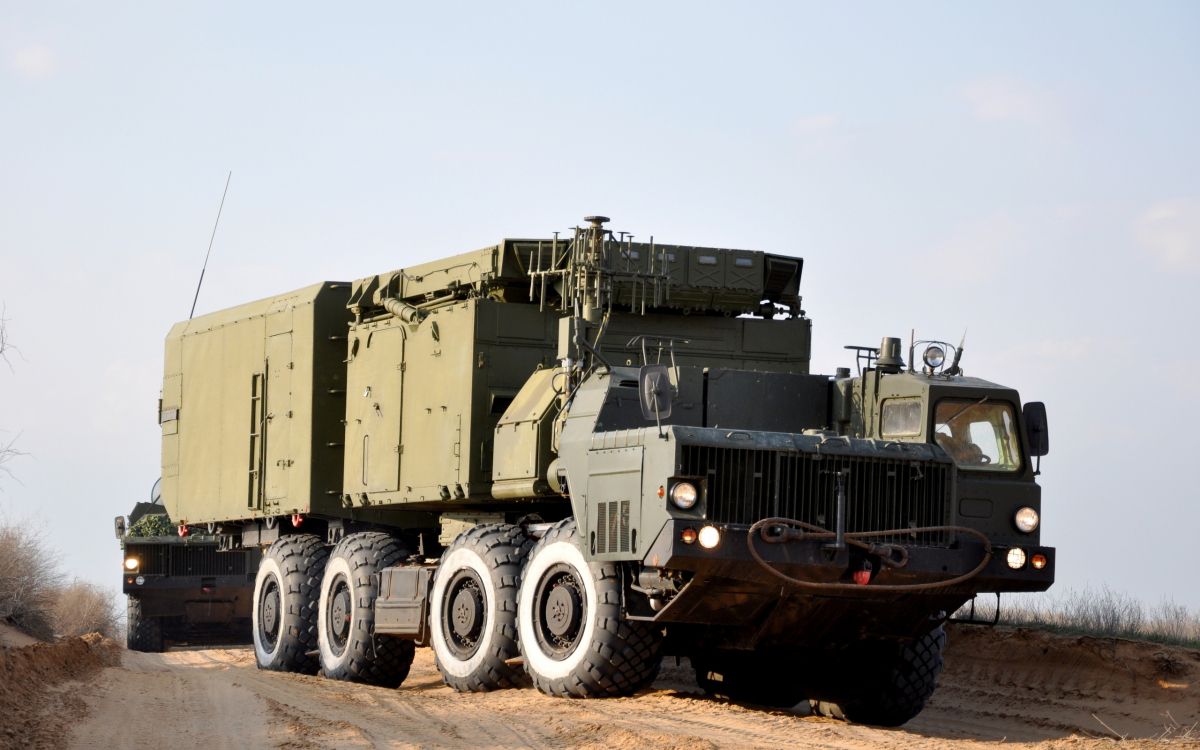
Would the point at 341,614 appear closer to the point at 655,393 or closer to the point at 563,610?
the point at 563,610

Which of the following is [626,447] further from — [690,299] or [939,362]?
[690,299]

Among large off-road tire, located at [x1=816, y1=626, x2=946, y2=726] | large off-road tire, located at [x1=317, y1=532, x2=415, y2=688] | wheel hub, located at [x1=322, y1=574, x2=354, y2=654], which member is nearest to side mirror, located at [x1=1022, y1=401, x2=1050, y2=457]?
large off-road tire, located at [x1=816, y1=626, x2=946, y2=726]

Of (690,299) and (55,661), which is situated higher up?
(690,299)

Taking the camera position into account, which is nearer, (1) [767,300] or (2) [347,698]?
(2) [347,698]

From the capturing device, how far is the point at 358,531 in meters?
20.1

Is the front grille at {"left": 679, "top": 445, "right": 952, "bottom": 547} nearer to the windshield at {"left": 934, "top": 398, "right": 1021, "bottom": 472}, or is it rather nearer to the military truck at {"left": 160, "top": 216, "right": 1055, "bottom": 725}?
the military truck at {"left": 160, "top": 216, "right": 1055, "bottom": 725}

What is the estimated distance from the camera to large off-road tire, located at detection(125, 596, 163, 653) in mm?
28375

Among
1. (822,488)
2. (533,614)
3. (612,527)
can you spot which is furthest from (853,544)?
(533,614)

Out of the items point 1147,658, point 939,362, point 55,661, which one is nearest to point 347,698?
point 55,661

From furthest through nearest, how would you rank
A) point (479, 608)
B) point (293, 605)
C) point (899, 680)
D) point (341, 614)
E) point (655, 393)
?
1. point (293, 605)
2. point (341, 614)
3. point (479, 608)
4. point (899, 680)
5. point (655, 393)

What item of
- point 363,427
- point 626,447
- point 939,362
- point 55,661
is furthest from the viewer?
point 363,427

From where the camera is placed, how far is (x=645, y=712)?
13414 mm

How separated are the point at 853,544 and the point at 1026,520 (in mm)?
1744

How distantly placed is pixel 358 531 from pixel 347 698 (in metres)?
4.64
